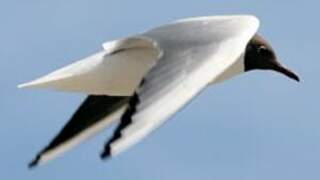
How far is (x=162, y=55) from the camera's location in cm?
342

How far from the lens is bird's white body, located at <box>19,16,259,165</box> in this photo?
2891 mm

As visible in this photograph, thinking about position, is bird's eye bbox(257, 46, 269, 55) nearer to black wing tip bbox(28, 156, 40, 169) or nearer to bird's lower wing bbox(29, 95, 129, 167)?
bird's lower wing bbox(29, 95, 129, 167)

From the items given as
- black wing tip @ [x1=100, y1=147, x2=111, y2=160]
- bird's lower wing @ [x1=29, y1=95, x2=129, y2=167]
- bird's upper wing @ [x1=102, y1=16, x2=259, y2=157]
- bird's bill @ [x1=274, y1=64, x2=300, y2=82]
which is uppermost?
black wing tip @ [x1=100, y1=147, x2=111, y2=160]

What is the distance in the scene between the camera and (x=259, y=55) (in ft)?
14.5

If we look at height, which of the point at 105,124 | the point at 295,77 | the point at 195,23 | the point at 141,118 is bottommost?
the point at 295,77

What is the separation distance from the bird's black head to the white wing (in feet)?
1.58

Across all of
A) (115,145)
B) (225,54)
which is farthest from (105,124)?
(115,145)

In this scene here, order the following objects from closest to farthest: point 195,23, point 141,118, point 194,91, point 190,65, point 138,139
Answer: point 138,139 → point 141,118 → point 194,91 → point 190,65 → point 195,23

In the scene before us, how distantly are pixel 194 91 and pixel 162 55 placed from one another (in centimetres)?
43

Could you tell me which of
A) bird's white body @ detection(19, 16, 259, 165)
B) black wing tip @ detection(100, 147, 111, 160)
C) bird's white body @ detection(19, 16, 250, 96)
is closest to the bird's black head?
bird's white body @ detection(19, 16, 259, 165)

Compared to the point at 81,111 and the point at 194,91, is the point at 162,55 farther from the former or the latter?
the point at 81,111

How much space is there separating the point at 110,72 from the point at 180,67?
2.32 feet

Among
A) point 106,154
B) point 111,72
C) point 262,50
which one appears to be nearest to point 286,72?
point 262,50

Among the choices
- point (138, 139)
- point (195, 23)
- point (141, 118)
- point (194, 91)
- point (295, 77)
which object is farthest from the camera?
point (295, 77)
